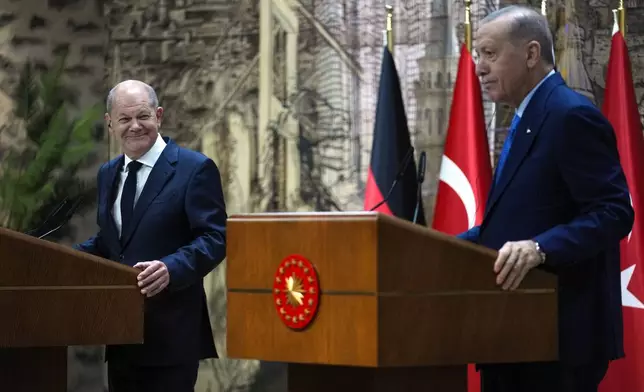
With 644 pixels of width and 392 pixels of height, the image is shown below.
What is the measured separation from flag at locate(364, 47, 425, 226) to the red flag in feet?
0.58

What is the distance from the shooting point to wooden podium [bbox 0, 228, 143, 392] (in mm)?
2904

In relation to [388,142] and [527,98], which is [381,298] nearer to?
[527,98]

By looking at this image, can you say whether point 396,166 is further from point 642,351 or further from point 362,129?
point 642,351

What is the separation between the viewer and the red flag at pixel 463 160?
5523 millimetres

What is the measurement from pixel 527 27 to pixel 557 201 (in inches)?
17.3

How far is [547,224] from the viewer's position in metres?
2.62

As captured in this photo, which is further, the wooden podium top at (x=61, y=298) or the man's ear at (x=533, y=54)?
the wooden podium top at (x=61, y=298)

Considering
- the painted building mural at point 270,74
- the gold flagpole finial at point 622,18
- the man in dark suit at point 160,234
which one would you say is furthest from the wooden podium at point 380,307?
the painted building mural at point 270,74

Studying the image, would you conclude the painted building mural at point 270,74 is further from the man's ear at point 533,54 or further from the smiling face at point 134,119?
the man's ear at point 533,54

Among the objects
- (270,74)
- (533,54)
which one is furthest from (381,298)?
(270,74)

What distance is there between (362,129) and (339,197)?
0.42m

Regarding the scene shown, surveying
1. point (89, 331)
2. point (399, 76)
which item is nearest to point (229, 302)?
point (89, 331)

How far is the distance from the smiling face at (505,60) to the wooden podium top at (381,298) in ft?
1.75

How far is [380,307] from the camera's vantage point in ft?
7.03
